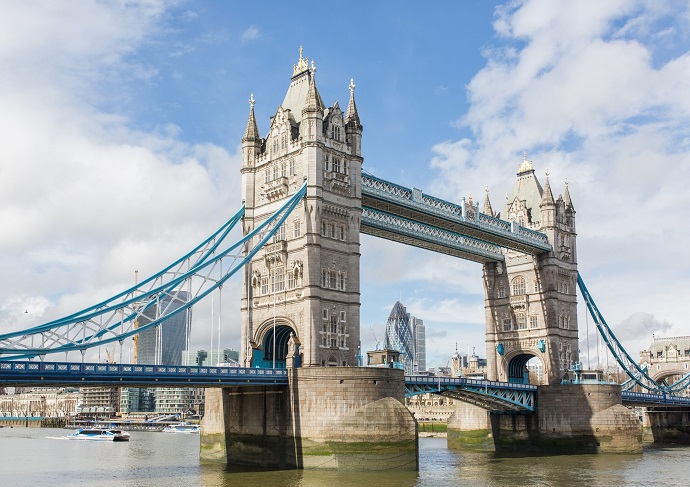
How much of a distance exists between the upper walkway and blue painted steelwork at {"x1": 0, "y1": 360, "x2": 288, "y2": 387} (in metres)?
18.0

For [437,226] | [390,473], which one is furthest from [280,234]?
[390,473]

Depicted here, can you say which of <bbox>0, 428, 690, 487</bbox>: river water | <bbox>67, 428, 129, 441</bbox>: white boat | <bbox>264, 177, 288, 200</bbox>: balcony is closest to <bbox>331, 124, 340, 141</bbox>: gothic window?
<bbox>264, 177, 288, 200</bbox>: balcony

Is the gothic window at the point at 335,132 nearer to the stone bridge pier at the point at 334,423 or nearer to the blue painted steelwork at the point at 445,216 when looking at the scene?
the blue painted steelwork at the point at 445,216

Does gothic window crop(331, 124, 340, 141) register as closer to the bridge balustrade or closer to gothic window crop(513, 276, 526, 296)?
the bridge balustrade

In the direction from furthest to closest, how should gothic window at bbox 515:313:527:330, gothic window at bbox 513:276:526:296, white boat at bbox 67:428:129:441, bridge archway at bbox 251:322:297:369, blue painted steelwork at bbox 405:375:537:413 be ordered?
white boat at bbox 67:428:129:441 < gothic window at bbox 513:276:526:296 < gothic window at bbox 515:313:527:330 < blue painted steelwork at bbox 405:375:537:413 < bridge archway at bbox 251:322:297:369

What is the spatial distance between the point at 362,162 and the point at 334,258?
828 centimetres

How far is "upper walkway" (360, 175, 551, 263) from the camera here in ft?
215

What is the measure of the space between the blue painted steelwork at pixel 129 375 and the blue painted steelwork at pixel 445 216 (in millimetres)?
18073

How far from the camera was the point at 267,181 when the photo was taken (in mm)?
62188

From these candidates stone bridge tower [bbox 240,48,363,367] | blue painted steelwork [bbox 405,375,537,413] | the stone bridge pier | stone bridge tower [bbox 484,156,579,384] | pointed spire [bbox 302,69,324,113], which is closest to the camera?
the stone bridge pier

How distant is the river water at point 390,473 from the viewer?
47.0 metres

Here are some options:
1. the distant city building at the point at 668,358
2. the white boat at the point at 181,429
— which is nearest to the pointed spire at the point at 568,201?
the distant city building at the point at 668,358

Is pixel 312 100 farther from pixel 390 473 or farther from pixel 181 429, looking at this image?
pixel 181 429

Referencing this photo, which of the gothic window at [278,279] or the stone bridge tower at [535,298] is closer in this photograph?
the gothic window at [278,279]
